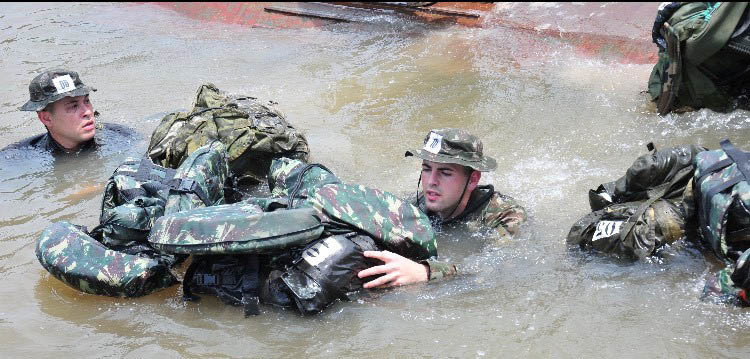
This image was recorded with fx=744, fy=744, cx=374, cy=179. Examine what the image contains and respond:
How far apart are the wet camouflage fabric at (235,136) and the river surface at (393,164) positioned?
59 centimetres

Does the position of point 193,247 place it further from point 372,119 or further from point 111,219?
point 372,119

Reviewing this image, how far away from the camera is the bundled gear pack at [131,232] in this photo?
13.5 feet

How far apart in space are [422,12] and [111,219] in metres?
6.88

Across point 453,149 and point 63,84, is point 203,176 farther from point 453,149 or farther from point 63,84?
point 63,84

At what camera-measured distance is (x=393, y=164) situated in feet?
20.9

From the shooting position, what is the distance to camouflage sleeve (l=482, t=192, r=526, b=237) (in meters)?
4.81

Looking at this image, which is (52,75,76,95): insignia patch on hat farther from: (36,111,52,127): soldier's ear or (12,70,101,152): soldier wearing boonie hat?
(36,111,52,127): soldier's ear

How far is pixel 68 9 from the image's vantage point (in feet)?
39.4

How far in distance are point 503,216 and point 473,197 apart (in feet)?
0.77

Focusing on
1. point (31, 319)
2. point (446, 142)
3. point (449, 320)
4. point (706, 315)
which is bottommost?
point (31, 319)

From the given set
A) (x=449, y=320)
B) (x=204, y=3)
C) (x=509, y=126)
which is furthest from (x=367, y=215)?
(x=204, y=3)

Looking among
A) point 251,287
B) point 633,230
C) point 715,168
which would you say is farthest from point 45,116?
point 715,168

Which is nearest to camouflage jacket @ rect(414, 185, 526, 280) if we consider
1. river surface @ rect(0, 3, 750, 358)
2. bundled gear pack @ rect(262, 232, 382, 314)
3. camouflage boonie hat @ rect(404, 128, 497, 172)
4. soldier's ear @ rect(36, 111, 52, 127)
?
river surface @ rect(0, 3, 750, 358)

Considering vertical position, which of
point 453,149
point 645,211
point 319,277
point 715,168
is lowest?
point 319,277
